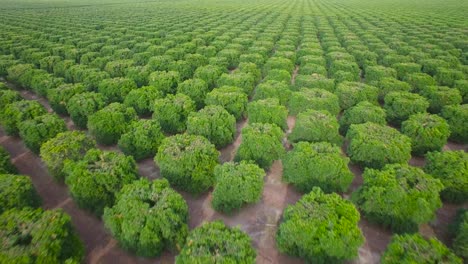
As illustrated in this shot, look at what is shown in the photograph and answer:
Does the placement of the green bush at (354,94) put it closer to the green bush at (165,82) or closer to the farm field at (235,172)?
the farm field at (235,172)

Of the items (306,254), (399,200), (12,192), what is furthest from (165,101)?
(399,200)

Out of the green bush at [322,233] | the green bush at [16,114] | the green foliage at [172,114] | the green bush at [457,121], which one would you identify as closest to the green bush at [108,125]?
the green foliage at [172,114]

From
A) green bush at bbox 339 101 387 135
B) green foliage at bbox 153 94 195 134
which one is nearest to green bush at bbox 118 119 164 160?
green foliage at bbox 153 94 195 134

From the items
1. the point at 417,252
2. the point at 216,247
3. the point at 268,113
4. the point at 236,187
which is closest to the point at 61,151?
the point at 236,187

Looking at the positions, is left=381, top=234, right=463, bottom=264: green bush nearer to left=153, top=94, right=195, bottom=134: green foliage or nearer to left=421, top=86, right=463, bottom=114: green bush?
left=153, top=94, right=195, bottom=134: green foliage

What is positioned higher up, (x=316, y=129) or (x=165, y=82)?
(x=165, y=82)

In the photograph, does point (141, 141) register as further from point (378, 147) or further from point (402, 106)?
point (402, 106)
